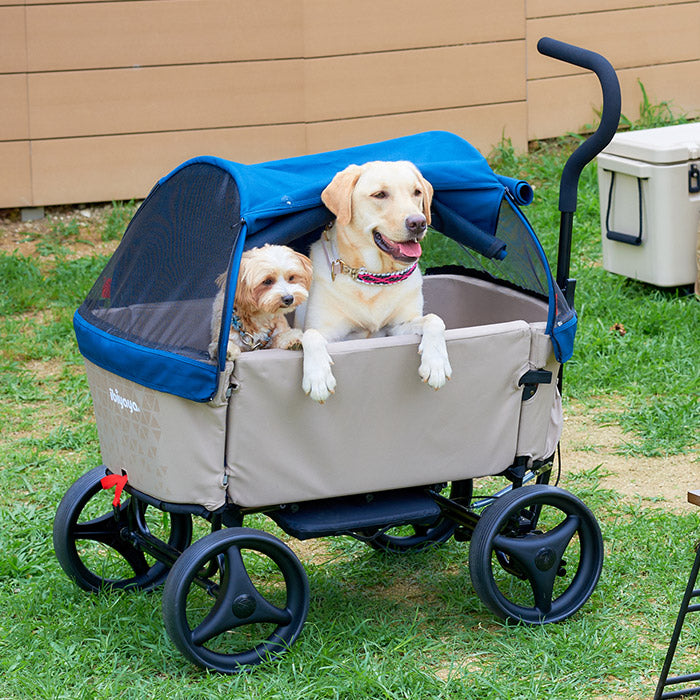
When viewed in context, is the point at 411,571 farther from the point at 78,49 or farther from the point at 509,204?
the point at 78,49

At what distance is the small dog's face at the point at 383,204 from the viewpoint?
2.89 metres

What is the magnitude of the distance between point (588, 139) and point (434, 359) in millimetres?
778

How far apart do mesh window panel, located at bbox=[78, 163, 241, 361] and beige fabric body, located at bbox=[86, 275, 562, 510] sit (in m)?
0.14

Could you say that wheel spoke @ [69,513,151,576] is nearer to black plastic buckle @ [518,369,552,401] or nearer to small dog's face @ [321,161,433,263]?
small dog's face @ [321,161,433,263]

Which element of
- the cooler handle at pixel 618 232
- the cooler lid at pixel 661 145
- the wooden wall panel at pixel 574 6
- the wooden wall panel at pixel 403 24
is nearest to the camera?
the cooler lid at pixel 661 145

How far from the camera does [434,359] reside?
279 centimetres

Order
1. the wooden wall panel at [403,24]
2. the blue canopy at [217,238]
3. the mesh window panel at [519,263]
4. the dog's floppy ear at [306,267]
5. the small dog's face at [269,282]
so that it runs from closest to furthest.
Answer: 1. the blue canopy at [217,238]
2. the small dog's face at [269,282]
3. the dog's floppy ear at [306,267]
4. the mesh window panel at [519,263]
5. the wooden wall panel at [403,24]

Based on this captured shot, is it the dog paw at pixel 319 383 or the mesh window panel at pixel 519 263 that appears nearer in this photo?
the dog paw at pixel 319 383

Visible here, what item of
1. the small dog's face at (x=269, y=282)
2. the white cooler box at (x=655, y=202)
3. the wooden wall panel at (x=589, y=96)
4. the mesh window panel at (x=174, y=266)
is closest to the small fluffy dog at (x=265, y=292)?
the small dog's face at (x=269, y=282)

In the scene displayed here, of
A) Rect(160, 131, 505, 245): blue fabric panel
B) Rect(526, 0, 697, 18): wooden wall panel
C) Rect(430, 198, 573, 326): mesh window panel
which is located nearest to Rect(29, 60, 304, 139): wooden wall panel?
Rect(526, 0, 697, 18): wooden wall panel

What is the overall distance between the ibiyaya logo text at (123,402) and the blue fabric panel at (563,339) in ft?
3.68

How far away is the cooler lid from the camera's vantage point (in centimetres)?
563

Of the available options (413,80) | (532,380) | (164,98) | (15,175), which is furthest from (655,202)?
(15,175)

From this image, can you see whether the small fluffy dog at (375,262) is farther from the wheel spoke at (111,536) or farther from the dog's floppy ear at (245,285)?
the wheel spoke at (111,536)
